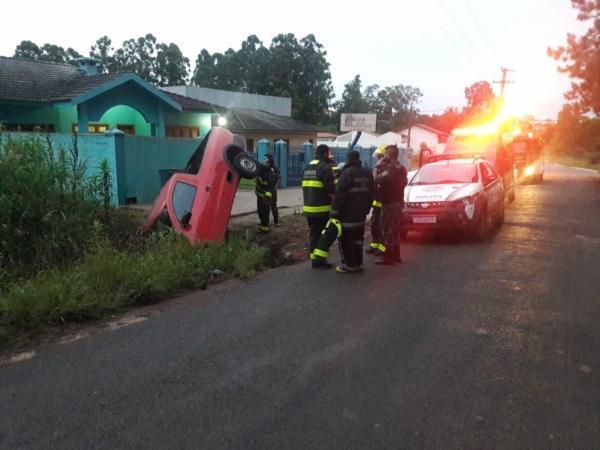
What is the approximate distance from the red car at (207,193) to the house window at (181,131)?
1361cm

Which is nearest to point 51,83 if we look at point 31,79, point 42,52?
point 31,79

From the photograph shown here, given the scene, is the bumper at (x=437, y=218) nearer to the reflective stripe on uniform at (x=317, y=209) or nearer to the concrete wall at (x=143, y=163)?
the reflective stripe on uniform at (x=317, y=209)

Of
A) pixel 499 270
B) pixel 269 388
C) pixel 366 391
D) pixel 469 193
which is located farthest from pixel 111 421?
pixel 469 193

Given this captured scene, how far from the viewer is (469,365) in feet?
12.7

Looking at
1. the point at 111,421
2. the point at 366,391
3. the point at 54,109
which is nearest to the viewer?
the point at 111,421

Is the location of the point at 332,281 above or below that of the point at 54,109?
below

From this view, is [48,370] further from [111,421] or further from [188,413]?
[188,413]

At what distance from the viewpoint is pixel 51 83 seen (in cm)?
1781

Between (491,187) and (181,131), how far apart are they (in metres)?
15.5

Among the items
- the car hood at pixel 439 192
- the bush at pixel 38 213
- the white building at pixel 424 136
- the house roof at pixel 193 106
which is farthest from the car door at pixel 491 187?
the white building at pixel 424 136

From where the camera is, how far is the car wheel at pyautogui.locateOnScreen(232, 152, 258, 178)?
26.3 ft

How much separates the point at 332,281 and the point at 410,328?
1862 millimetres

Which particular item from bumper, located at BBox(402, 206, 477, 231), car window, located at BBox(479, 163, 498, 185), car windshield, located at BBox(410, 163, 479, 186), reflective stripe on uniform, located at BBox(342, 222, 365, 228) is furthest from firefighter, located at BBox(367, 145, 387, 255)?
car window, located at BBox(479, 163, 498, 185)

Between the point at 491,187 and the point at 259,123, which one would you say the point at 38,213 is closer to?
the point at 491,187
